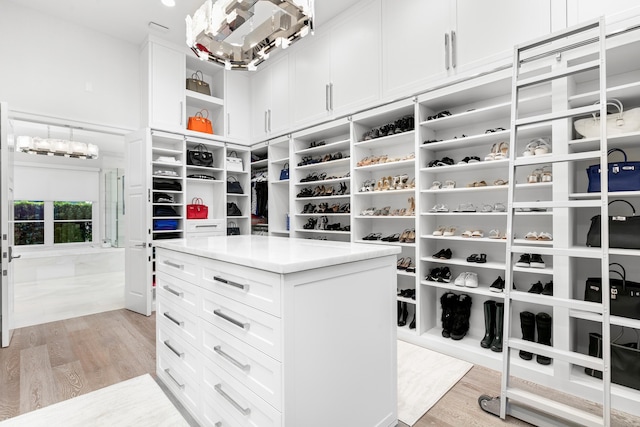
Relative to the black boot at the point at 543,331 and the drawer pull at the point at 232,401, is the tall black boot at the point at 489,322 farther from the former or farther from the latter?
the drawer pull at the point at 232,401

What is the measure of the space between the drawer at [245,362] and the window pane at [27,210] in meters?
9.62

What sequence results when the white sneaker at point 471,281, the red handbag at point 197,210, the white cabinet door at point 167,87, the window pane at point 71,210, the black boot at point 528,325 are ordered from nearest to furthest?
the black boot at point 528,325, the white sneaker at point 471,281, the white cabinet door at point 167,87, the red handbag at point 197,210, the window pane at point 71,210

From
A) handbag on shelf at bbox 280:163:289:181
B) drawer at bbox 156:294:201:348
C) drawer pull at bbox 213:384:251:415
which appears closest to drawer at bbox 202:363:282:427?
drawer pull at bbox 213:384:251:415

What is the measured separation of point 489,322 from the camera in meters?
2.69

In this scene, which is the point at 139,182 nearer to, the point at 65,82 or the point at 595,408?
the point at 65,82

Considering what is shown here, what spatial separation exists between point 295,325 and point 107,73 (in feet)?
15.6

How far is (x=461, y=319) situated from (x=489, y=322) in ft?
0.80

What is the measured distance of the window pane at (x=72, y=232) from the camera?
8.58 metres

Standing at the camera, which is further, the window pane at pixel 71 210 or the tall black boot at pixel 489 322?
the window pane at pixel 71 210

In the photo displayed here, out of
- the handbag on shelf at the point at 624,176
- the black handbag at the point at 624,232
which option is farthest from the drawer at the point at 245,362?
the handbag on shelf at the point at 624,176

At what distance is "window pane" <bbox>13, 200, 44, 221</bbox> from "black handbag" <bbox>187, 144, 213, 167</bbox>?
6.64 metres


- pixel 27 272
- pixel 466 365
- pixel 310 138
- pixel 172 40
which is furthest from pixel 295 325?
pixel 27 272

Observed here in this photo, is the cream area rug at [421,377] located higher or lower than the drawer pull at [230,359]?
lower

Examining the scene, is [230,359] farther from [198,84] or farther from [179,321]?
[198,84]
